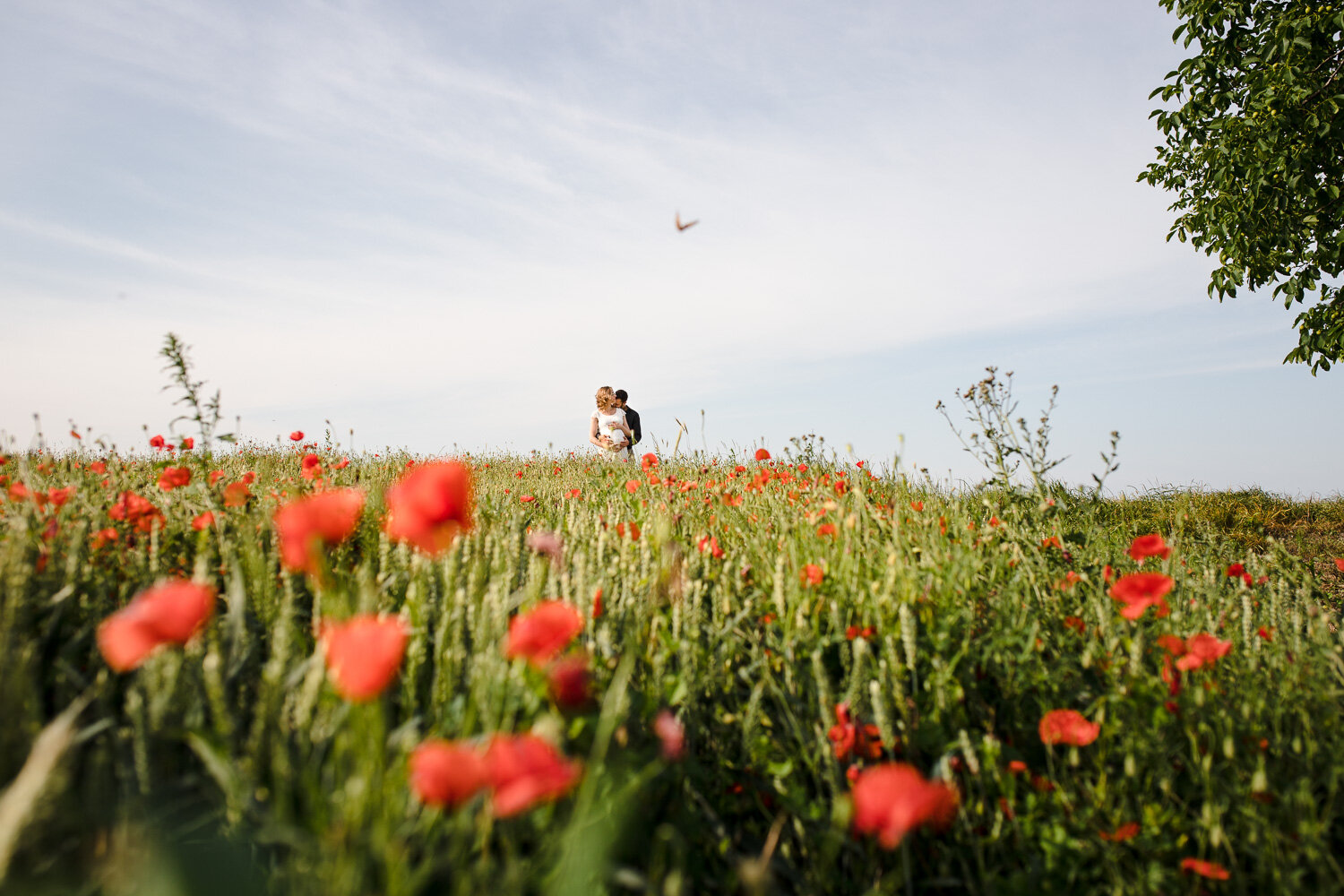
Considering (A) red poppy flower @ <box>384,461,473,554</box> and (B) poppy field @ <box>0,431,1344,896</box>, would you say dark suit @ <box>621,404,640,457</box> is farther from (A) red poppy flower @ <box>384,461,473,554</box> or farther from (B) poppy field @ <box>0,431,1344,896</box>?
(A) red poppy flower @ <box>384,461,473,554</box>

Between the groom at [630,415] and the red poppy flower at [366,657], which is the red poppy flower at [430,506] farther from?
the groom at [630,415]

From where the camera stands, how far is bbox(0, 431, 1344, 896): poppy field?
3.80ft

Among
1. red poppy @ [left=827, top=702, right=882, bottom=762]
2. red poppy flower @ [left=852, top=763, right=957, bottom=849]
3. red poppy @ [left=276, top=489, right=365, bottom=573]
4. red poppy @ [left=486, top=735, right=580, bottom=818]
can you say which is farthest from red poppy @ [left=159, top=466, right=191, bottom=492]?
red poppy flower @ [left=852, top=763, right=957, bottom=849]

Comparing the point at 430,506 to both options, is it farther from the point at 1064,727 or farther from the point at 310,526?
the point at 1064,727

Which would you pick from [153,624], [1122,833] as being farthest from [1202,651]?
[153,624]

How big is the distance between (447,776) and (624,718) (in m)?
0.71

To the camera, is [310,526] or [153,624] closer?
[153,624]

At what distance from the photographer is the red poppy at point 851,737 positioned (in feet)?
5.88

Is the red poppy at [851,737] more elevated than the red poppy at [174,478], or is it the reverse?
the red poppy at [174,478]

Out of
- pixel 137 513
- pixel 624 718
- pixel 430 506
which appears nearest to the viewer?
pixel 430 506

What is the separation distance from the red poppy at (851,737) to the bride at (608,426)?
8.67 meters

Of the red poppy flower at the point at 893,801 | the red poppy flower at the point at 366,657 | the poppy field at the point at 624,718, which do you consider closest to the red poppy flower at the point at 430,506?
the poppy field at the point at 624,718

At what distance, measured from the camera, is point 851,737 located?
179 centimetres

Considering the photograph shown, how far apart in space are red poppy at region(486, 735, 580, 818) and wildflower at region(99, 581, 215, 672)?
22.6 inches
